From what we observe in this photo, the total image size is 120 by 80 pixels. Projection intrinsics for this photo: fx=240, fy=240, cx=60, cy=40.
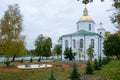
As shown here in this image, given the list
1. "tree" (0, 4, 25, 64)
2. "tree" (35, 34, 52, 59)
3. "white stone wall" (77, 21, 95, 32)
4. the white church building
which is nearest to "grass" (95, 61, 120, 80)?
"tree" (0, 4, 25, 64)

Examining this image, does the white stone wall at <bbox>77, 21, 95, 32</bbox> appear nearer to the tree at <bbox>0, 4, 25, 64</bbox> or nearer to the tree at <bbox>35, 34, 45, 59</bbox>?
the tree at <bbox>35, 34, 45, 59</bbox>

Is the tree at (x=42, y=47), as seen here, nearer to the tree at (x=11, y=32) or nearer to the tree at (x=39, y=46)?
the tree at (x=39, y=46)

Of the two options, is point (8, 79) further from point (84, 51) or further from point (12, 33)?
point (84, 51)

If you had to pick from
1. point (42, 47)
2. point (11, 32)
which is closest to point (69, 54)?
point (42, 47)

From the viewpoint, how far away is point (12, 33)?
3534 cm

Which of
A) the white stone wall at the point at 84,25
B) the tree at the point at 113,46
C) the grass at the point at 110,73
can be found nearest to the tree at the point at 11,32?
the grass at the point at 110,73

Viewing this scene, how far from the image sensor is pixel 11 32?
3531cm

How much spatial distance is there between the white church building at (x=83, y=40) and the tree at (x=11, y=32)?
26.3 m

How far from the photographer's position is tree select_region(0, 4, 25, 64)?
3475 cm

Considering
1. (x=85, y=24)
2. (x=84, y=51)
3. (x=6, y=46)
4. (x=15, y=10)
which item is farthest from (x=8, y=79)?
(x=85, y=24)

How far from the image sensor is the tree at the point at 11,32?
34.8 m

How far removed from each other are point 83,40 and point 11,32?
95.5 ft

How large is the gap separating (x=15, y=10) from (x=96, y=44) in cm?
3132

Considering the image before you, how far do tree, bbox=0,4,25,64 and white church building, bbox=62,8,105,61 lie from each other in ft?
86.2
